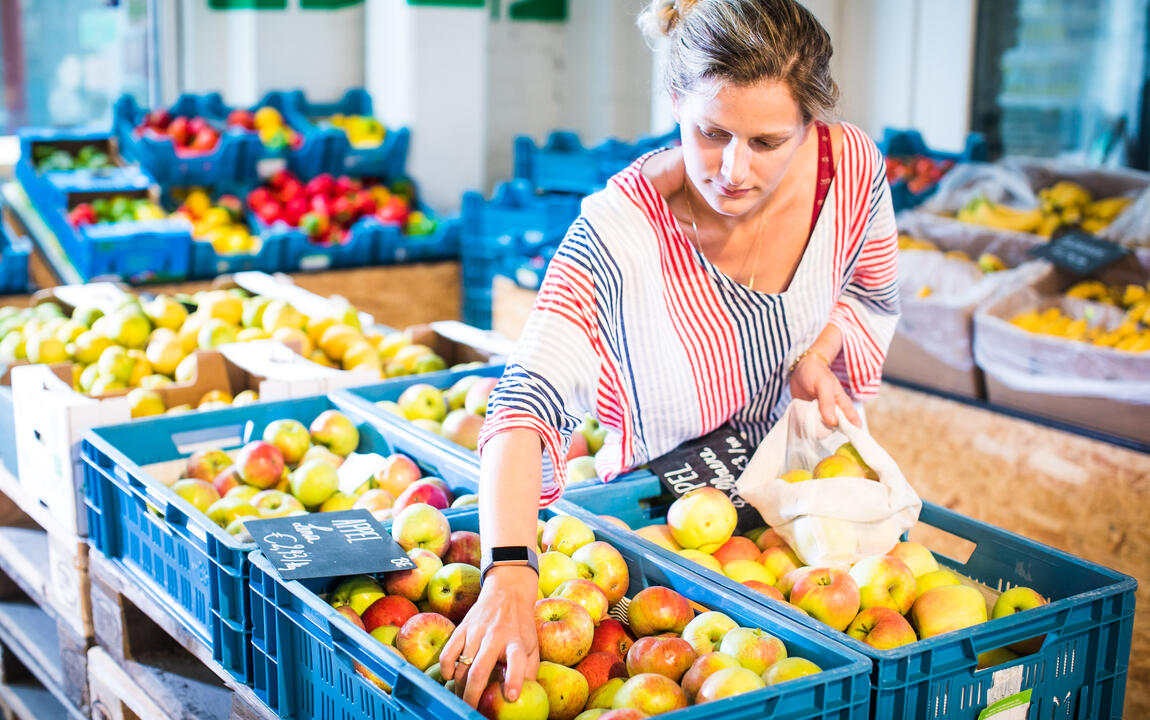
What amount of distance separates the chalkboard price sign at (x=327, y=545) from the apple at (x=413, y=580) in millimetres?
19

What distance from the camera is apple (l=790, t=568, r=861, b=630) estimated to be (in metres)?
1.54

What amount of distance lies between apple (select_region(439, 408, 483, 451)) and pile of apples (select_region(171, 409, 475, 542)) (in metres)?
0.16

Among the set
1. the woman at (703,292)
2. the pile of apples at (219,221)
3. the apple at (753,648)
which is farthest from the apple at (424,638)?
the pile of apples at (219,221)

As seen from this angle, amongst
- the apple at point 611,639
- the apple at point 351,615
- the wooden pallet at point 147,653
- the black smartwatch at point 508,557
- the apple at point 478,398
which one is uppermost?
the black smartwatch at point 508,557

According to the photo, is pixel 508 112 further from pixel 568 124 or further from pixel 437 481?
pixel 437 481

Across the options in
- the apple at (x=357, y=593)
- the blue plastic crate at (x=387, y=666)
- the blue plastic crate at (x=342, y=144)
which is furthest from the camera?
the blue plastic crate at (x=342, y=144)

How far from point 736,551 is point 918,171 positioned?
3230 millimetres

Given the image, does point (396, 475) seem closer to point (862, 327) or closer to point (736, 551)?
point (736, 551)

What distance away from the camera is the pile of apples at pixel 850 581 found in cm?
154

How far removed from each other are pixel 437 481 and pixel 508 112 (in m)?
5.03

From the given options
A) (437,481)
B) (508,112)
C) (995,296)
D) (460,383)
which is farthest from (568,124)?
(437,481)

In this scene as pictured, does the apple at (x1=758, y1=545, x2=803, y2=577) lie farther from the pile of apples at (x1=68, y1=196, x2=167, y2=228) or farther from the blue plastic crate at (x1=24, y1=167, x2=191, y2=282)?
the pile of apples at (x1=68, y1=196, x2=167, y2=228)

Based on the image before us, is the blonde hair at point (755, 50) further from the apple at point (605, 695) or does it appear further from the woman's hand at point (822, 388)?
the apple at point (605, 695)

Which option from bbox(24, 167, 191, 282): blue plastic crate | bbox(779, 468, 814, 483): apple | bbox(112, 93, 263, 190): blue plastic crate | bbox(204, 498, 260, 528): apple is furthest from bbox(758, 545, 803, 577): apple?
bbox(112, 93, 263, 190): blue plastic crate
